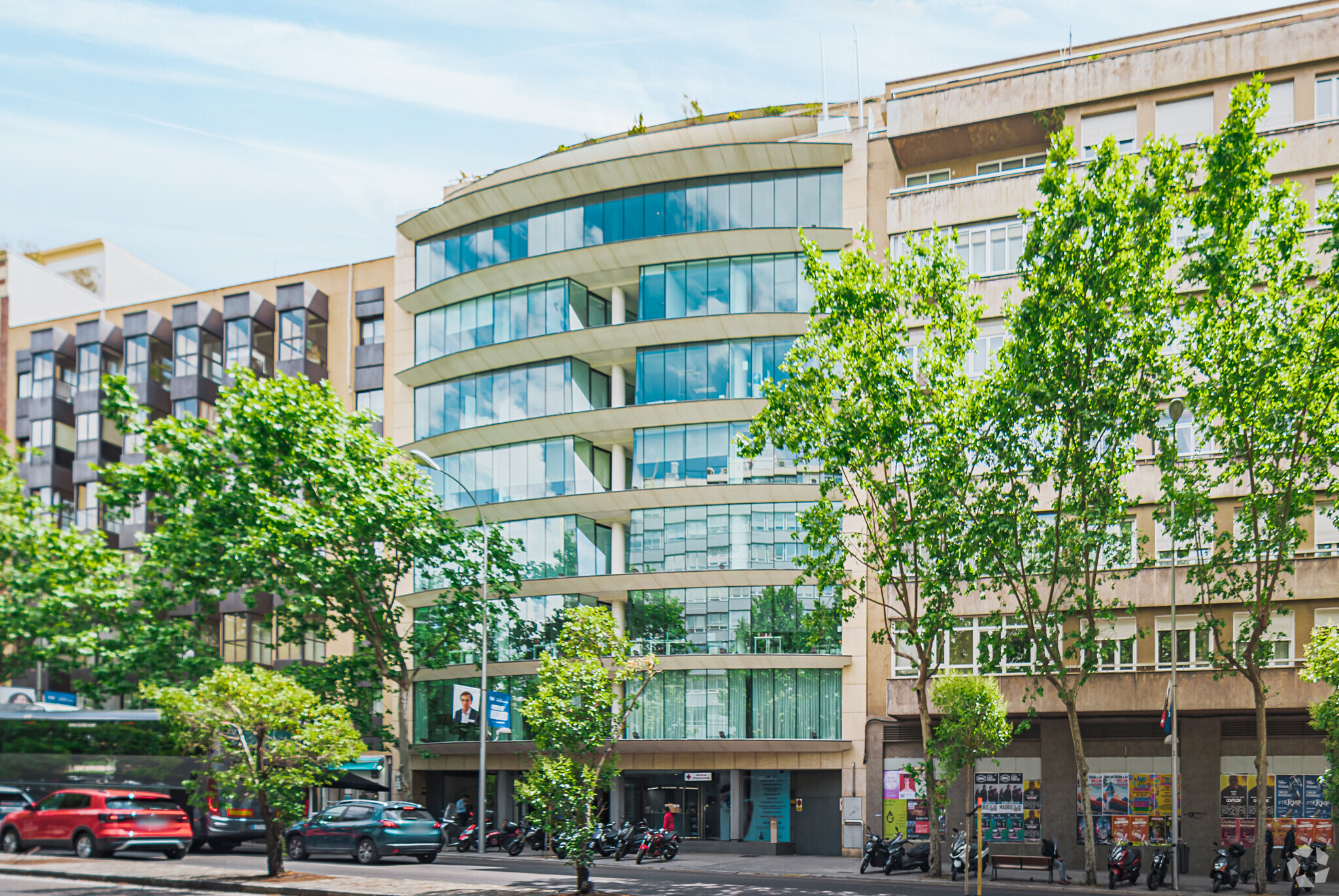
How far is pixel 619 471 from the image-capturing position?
141 ft

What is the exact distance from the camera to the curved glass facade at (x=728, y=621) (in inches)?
1537

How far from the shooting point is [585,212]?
4391cm

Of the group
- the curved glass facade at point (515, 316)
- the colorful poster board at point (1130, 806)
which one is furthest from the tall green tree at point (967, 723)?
the curved glass facade at point (515, 316)

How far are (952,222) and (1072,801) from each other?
17667 mm

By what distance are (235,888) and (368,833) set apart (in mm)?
8626

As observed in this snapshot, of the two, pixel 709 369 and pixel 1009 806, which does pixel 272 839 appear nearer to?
pixel 1009 806

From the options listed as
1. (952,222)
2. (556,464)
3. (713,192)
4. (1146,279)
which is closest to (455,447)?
(556,464)

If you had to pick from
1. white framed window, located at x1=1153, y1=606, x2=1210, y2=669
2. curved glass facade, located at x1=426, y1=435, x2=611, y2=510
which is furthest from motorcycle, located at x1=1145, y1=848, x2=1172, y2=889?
curved glass facade, located at x1=426, y1=435, x2=611, y2=510

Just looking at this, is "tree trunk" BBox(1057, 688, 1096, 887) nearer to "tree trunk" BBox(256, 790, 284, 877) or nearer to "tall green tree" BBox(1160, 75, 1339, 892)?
"tall green tree" BBox(1160, 75, 1339, 892)

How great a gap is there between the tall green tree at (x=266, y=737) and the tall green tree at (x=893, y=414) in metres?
11.4

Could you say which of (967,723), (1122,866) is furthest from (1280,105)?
(1122,866)

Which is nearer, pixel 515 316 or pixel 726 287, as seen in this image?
pixel 726 287

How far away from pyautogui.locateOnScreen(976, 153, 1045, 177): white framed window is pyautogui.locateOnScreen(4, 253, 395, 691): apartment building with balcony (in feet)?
81.3

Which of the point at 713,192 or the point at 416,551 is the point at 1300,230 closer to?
the point at 713,192
